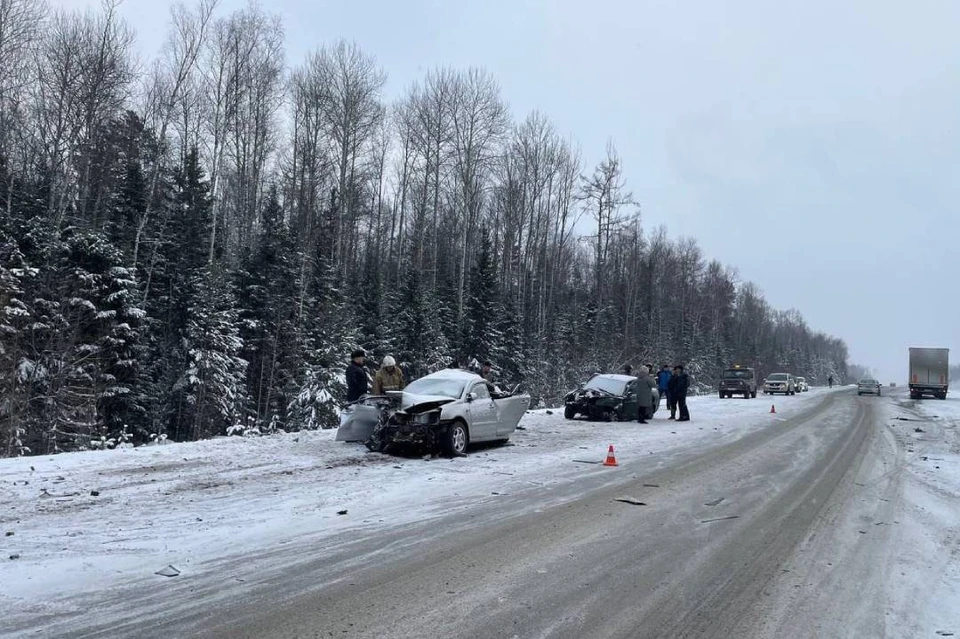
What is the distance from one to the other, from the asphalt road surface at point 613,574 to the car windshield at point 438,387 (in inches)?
170

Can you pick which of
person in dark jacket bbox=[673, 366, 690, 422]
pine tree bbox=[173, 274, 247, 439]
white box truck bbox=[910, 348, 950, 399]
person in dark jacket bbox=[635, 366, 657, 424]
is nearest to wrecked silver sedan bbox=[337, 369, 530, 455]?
person in dark jacket bbox=[635, 366, 657, 424]

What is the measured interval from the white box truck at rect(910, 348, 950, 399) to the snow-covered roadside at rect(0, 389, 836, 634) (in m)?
40.6

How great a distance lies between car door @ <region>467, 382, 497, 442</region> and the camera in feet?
43.0

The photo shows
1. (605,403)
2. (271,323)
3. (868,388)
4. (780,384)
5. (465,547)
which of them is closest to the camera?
(465,547)

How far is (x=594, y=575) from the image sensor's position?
18.5ft

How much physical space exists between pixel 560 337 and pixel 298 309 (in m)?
21.6

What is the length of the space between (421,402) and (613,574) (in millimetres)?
6885

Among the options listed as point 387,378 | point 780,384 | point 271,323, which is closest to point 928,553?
point 387,378

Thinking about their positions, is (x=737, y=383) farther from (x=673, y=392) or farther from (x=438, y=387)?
(x=438, y=387)

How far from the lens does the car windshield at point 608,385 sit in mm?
21766

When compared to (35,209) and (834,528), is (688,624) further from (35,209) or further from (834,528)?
(35,209)

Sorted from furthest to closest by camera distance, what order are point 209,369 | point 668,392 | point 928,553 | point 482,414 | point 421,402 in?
1. point 209,369
2. point 668,392
3. point 482,414
4. point 421,402
5. point 928,553

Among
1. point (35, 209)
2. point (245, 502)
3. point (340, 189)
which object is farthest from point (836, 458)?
point (340, 189)

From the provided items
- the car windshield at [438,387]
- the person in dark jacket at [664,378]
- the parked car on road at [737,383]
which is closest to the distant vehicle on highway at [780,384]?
the parked car on road at [737,383]
